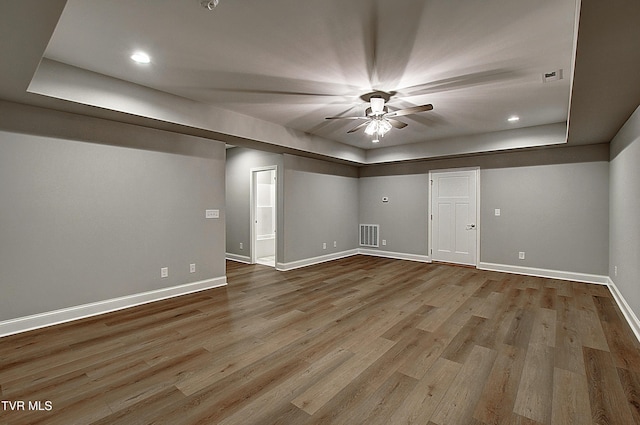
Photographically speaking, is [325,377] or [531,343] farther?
[531,343]

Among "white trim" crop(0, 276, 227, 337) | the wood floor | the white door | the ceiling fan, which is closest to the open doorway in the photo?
"white trim" crop(0, 276, 227, 337)

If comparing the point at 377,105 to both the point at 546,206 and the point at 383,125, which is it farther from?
the point at 546,206

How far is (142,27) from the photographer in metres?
2.38

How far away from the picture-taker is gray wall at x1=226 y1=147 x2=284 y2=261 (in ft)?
22.1

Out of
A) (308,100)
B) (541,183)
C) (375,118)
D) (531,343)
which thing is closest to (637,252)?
(531,343)

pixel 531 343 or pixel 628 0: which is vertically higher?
pixel 628 0

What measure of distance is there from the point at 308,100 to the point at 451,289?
3.62 metres

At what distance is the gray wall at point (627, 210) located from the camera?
3.22m

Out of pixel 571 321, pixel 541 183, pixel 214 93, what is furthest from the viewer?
Answer: pixel 541 183

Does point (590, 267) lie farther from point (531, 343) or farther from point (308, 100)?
point (308, 100)

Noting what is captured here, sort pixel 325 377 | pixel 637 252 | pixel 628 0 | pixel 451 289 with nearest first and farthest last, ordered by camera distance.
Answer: pixel 628 0 < pixel 325 377 < pixel 637 252 < pixel 451 289

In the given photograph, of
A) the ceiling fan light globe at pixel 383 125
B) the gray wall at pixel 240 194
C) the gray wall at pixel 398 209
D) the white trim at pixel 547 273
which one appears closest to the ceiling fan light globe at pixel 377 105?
the ceiling fan light globe at pixel 383 125

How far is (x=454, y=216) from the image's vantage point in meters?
6.70

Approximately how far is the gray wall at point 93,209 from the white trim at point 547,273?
5527 millimetres
